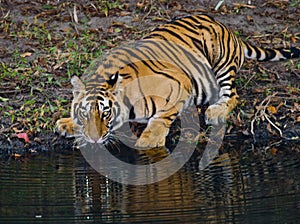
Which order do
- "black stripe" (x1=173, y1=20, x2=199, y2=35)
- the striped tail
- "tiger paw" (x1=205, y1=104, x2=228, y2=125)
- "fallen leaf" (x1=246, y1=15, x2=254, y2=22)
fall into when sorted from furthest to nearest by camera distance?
"fallen leaf" (x1=246, y1=15, x2=254, y2=22), the striped tail, "black stripe" (x1=173, y1=20, x2=199, y2=35), "tiger paw" (x1=205, y1=104, x2=228, y2=125)

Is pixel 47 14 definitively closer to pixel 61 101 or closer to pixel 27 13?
pixel 27 13

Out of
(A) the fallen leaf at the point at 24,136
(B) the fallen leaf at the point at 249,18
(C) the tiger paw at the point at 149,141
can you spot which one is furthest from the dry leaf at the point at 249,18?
(A) the fallen leaf at the point at 24,136

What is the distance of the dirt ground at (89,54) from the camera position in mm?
8742

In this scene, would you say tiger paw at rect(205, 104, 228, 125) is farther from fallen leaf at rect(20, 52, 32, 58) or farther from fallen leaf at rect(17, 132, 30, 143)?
fallen leaf at rect(20, 52, 32, 58)

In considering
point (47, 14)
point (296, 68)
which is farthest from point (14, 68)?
point (296, 68)

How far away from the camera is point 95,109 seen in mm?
8055

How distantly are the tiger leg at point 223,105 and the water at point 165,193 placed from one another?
0.87 metres

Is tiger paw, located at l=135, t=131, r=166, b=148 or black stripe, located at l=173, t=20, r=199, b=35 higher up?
black stripe, located at l=173, t=20, r=199, b=35

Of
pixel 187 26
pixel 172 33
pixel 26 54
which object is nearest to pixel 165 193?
pixel 172 33

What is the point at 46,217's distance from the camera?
6.05 metres

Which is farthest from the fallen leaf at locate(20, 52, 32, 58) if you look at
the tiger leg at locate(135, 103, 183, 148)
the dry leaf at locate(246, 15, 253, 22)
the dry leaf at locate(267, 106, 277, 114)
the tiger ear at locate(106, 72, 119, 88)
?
the dry leaf at locate(267, 106, 277, 114)

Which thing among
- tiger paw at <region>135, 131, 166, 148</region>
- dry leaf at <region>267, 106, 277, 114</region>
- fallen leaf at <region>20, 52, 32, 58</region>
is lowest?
tiger paw at <region>135, 131, 166, 148</region>

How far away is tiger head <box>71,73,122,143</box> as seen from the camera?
7.96 m

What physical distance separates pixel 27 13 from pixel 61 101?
2344 millimetres
